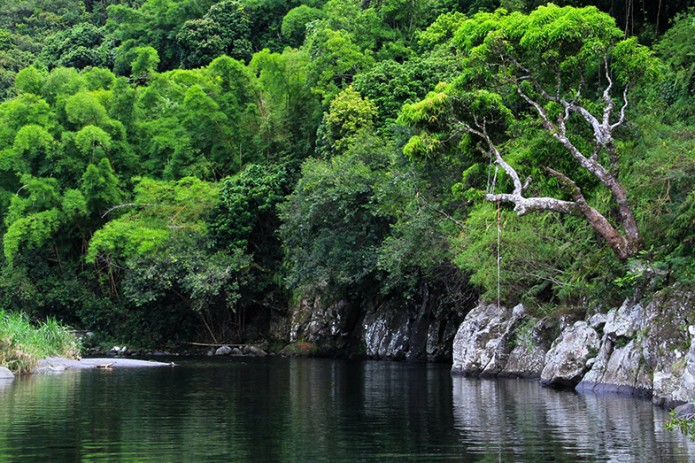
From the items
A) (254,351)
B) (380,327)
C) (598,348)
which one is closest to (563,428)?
(598,348)

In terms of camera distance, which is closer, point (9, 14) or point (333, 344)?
point (333, 344)

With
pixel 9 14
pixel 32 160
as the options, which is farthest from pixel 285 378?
pixel 9 14

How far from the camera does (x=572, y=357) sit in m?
22.2

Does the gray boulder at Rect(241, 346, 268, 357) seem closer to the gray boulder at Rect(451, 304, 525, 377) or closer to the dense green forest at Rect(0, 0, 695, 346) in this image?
the dense green forest at Rect(0, 0, 695, 346)

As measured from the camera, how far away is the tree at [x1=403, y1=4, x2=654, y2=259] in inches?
904

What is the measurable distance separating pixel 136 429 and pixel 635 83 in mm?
16235

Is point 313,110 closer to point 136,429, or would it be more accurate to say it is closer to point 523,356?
point 523,356

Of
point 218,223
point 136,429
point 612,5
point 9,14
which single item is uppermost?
point 9,14

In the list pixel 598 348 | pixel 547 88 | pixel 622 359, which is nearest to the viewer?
pixel 622 359

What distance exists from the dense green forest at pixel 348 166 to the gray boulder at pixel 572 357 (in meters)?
0.95

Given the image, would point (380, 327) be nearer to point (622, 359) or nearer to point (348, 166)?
point (348, 166)

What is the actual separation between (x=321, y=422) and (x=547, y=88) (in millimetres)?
13846

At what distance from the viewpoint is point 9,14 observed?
71.4 m

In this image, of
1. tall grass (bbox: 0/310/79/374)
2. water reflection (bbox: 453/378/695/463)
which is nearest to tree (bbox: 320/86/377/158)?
tall grass (bbox: 0/310/79/374)
